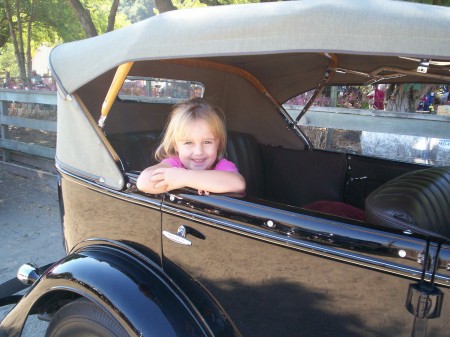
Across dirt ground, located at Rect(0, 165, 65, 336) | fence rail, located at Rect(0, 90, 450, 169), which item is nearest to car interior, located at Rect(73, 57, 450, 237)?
fence rail, located at Rect(0, 90, 450, 169)

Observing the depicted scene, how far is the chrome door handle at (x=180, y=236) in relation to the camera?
1.55 metres

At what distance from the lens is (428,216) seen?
61.2 inches

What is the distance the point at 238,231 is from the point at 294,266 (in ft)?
0.75

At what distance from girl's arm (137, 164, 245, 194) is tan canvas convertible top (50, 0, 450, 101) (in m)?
0.45

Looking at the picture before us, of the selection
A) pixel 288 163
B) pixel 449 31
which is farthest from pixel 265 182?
pixel 449 31

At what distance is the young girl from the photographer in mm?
1619

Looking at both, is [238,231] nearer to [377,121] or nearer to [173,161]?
[173,161]

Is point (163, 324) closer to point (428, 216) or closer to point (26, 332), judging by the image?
point (428, 216)

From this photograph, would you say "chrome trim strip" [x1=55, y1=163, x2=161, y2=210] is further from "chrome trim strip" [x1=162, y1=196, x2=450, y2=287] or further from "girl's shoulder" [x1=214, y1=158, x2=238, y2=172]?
"girl's shoulder" [x1=214, y1=158, x2=238, y2=172]

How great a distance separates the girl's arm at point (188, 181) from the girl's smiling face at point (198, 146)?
29cm

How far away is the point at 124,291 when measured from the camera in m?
1.54

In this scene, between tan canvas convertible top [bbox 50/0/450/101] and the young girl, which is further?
the young girl

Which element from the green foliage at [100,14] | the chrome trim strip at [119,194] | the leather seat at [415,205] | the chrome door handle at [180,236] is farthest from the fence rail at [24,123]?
the green foliage at [100,14]

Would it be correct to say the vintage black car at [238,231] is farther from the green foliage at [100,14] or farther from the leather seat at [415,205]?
the green foliage at [100,14]
